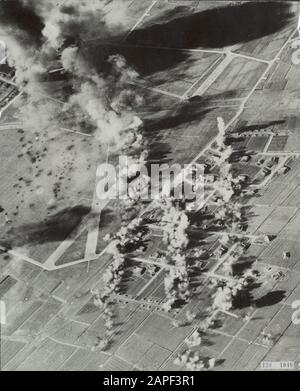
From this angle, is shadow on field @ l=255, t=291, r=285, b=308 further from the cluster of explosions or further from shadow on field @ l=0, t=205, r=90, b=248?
the cluster of explosions

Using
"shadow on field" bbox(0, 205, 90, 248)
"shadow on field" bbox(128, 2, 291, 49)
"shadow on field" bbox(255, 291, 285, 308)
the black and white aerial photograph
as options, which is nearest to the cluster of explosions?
the black and white aerial photograph

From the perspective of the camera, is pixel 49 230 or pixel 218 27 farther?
pixel 218 27

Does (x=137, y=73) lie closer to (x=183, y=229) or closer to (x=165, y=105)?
(x=165, y=105)

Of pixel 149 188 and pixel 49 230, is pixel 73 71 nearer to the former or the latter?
pixel 149 188

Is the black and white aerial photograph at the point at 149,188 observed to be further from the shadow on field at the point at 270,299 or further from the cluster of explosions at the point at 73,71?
the cluster of explosions at the point at 73,71

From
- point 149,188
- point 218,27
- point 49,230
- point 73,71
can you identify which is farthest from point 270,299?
point 218,27
